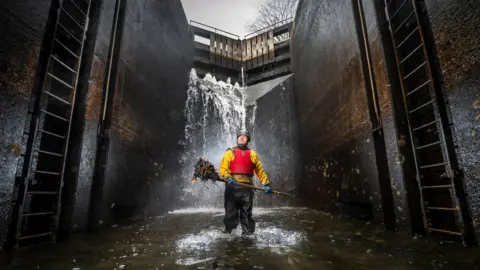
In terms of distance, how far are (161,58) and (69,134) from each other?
4.84 metres

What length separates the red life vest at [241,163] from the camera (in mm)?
4781

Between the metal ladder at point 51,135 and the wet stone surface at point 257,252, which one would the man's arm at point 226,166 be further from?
the metal ladder at point 51,135

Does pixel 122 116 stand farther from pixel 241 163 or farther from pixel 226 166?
pixel 241 163

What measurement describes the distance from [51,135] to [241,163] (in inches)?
130

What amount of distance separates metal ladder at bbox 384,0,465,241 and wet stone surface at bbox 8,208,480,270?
0.56 metres

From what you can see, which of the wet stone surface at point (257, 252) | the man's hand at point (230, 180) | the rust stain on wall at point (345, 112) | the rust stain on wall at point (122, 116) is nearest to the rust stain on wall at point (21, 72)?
the rust stain on wall at point (122, 116)

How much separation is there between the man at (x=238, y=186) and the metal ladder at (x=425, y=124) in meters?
2.53

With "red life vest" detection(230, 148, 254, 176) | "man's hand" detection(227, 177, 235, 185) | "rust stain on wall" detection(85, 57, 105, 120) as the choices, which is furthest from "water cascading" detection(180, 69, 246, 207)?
"man's hand" detection(227, 177, 235, 185)

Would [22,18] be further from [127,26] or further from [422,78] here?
[422,78]

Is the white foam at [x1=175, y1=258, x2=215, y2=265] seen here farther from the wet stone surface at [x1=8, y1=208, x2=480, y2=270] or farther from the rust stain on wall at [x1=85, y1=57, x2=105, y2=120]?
the rust stain on wall at [x1=85, y1=57, x2=105, y2=120]

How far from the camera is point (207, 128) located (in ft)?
36.3

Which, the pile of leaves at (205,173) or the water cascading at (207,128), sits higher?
the water cascading at (207,128)

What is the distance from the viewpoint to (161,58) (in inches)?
334

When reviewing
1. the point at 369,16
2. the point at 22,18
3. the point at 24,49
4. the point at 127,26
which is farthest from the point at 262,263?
the point at 127,26
